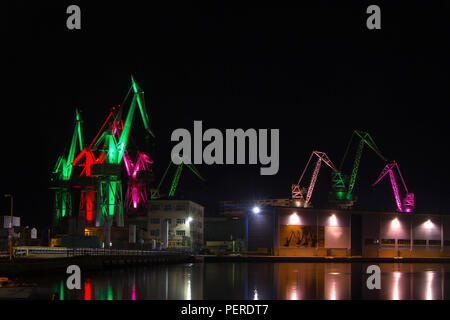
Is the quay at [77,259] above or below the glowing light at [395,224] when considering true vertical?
below

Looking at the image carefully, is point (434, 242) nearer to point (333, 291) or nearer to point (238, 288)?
point (333, 291)

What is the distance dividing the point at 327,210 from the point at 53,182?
80330 mm

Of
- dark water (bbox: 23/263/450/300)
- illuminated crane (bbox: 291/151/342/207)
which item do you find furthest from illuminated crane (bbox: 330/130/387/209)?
dark water (bbox: 23/263/450/300)


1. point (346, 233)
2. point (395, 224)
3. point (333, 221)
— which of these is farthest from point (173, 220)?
point (395, 224)

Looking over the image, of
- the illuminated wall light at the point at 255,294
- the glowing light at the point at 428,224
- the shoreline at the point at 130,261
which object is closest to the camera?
the illuminated wall light at the point at 255,294

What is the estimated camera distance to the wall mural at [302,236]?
8990 cm

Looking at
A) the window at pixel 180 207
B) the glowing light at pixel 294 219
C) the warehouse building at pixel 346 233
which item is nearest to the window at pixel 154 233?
the window at pixel 180 207

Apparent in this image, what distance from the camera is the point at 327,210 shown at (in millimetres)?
90500

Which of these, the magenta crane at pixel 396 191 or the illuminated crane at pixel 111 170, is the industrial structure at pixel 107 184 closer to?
the illuminated crane at pixel 111 170

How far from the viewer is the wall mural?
295 feet

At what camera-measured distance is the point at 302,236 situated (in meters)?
90.9

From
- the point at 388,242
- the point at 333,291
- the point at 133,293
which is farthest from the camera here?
the point at 388,242
